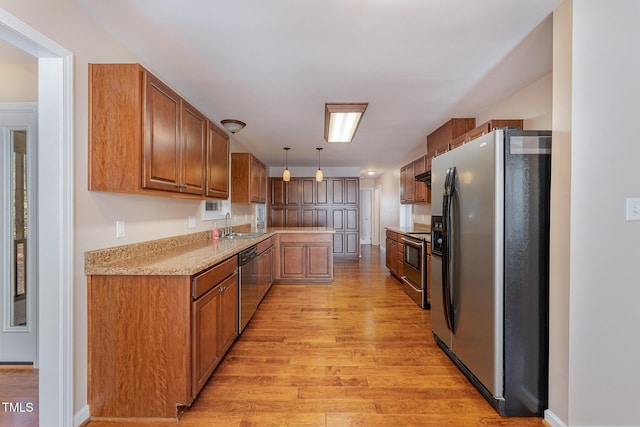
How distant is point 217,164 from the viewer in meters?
2.92

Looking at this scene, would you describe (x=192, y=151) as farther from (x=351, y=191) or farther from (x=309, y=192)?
(x=351, y=191)

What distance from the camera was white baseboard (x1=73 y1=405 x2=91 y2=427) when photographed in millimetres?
1587

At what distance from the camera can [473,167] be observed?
1916 mm

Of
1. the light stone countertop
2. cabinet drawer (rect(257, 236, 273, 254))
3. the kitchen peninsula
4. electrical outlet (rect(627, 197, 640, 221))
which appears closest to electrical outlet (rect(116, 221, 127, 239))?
the light stone countertop

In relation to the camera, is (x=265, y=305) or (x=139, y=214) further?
(x=265, y=305)

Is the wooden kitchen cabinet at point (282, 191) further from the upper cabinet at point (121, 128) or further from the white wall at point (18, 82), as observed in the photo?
the upper cabinet at point (121, 128)

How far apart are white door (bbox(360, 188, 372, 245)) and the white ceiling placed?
719cm

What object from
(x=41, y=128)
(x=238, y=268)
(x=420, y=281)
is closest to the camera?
(x=41, y=128)

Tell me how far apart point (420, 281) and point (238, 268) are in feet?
7.60

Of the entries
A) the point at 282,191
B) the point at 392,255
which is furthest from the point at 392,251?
the point at 282,191

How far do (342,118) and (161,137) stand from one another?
2.02 m

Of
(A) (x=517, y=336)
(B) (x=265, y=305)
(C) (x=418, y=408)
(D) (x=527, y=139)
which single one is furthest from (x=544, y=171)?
(B) (x=265, y=305)

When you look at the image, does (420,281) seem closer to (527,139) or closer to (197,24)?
(527,139)

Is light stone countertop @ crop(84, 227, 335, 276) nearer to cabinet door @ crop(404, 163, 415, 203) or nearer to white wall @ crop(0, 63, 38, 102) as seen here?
white wall @ crop(0, 63, 38, 102)
